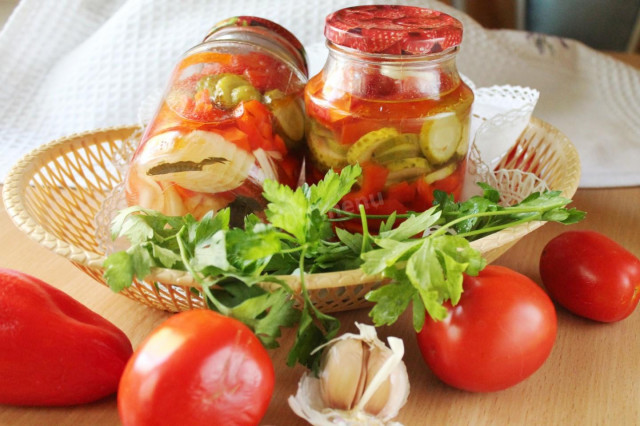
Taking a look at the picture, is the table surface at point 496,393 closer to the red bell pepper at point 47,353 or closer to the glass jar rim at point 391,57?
the red bell pepper at point 47,353

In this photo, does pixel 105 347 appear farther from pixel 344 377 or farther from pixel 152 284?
pixel 344 377

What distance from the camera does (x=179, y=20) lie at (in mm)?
1111

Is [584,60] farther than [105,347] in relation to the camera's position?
Yes

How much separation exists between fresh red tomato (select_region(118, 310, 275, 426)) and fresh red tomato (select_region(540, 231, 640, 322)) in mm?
331

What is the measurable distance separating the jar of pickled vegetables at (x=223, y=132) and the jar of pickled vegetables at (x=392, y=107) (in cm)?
5

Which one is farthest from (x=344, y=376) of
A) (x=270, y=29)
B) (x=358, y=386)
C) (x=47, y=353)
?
(x=270, y=29)

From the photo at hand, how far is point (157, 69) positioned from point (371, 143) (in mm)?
509

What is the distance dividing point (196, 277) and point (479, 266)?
203mm

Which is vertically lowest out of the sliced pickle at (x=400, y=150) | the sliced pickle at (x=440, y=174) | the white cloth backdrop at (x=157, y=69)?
the white cloth backdrop at (x=157, y=69)

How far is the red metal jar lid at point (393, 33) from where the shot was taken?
63cm

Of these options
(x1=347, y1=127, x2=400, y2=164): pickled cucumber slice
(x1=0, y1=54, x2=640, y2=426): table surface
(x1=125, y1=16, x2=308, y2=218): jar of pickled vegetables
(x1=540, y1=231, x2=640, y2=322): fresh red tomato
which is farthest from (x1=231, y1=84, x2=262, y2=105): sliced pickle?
(x1=540, y1=231, x2=640, y2=322): fresh red tomato

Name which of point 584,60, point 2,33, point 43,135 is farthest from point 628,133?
point 2,33

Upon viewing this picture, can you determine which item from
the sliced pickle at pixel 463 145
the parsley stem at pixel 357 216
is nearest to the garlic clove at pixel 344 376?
the parsley stem at pixel 357 216

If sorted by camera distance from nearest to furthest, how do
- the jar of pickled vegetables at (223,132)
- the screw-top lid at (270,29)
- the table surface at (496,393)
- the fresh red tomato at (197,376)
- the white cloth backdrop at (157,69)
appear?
the fresh red tomato at (197,376) < the table surface at (496,393) < the jar of pickled vegetables at (223,132) < the screw-top lid at (270,29) < the white cloth backdrop at (157,69)
